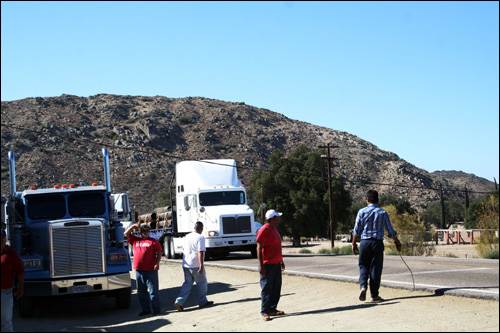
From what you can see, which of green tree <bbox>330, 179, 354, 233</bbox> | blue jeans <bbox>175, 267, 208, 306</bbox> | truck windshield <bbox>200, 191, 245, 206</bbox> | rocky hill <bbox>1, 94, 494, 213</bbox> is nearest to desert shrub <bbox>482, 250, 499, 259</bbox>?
truck windshield <bbox>200, 191, 245, 206</bbox>

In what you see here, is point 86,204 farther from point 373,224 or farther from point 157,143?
point 157,143

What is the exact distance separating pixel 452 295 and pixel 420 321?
295 cm

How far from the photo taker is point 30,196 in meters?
14.8

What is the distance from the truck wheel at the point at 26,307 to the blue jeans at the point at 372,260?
21.8 feet

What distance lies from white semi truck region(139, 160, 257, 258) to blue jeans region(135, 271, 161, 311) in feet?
50.6

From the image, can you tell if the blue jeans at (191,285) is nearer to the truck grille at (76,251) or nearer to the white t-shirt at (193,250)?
the white t-shirt at (193,250)

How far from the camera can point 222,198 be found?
28.6 metres

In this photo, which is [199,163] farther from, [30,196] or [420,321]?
[420,321]

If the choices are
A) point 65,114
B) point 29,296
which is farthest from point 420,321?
point 65,114

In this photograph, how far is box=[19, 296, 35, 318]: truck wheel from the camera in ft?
42.0

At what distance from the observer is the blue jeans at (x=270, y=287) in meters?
10.5

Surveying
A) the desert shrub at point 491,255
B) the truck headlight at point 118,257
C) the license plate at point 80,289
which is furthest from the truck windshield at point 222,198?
the license plate at point 80,289

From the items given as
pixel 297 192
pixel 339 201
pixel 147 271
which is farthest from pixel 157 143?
pixel 147 271

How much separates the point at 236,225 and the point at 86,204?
1372 cm
